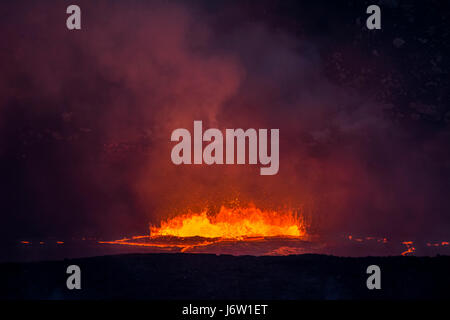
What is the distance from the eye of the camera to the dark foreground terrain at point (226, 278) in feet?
21.8

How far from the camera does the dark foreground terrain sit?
6.65m

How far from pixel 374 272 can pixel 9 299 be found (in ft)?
18.9

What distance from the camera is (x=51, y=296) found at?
6.59 metres

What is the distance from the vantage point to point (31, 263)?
7363 mm

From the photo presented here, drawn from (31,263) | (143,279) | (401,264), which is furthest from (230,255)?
(31,263)

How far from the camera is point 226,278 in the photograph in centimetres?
704
